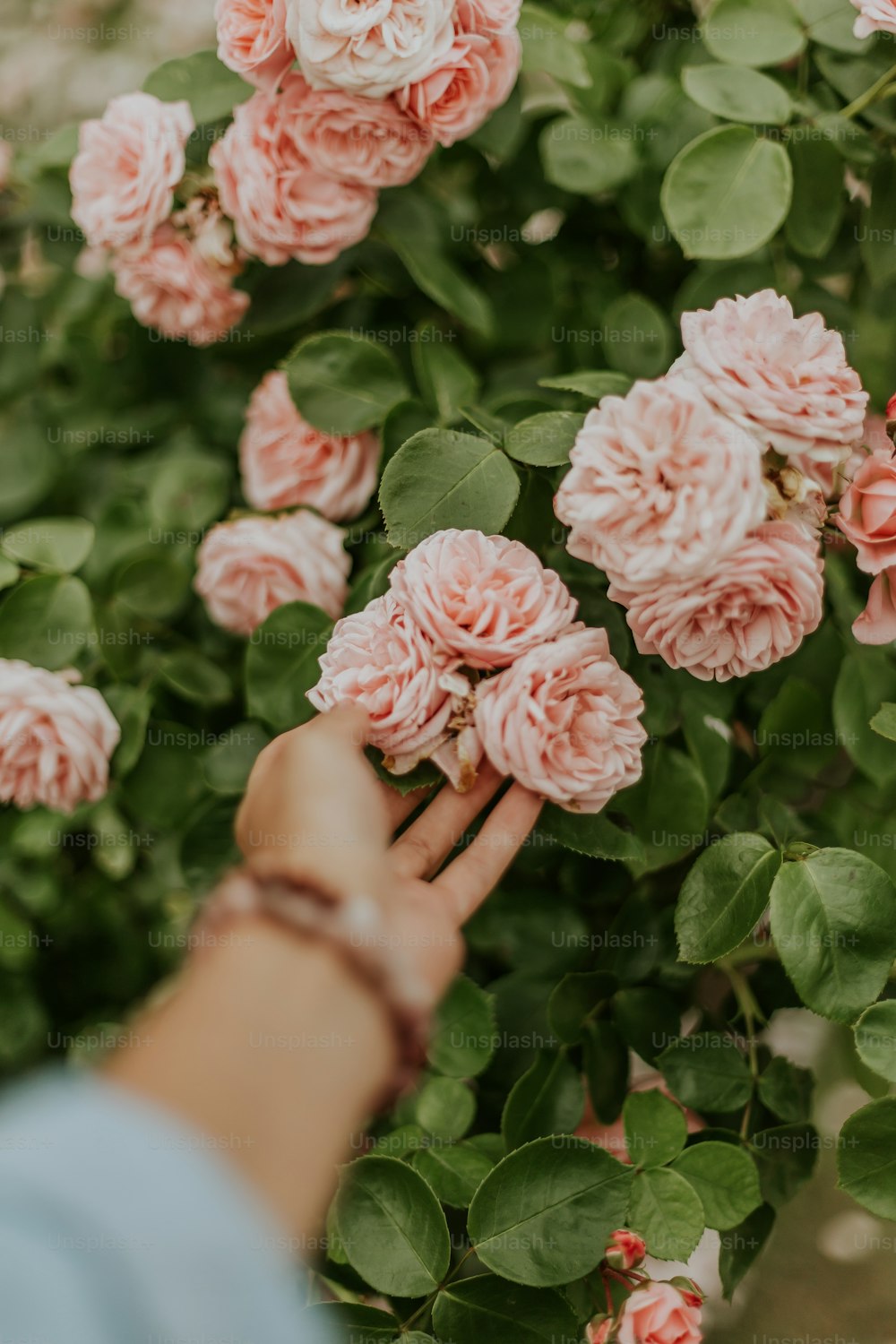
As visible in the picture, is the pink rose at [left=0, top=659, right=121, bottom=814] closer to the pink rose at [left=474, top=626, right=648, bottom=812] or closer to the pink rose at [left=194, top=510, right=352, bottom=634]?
the pink rose at [left=194, top=510, right=352, bottom=634]

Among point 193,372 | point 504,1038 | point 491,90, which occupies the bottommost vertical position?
point 504,1038

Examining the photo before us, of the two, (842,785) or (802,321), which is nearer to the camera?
(802,321)

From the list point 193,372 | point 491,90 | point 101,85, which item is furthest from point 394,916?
point 101,85

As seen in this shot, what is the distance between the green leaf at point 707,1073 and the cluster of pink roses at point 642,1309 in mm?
105

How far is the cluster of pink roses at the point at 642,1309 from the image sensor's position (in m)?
0.58

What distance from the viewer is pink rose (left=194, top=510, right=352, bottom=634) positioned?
74 cm

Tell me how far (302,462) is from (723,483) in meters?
0.41

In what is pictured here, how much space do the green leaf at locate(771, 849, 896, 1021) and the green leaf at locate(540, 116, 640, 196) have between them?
1.79 feet

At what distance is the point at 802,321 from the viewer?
55cm

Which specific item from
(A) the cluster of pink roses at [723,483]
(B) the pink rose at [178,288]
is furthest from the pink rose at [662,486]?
(B) the pink rose at [178,288]

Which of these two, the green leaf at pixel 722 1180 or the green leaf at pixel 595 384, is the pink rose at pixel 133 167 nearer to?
the green leaf at pixel 595 384

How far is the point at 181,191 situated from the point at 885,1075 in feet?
2.55

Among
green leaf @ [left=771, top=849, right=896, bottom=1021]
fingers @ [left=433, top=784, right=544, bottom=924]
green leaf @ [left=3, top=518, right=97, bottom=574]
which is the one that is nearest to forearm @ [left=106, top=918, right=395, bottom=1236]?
fingers @ [left=433, top=784, right=544, bottom=924]

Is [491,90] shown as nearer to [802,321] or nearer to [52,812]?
[802,321]
